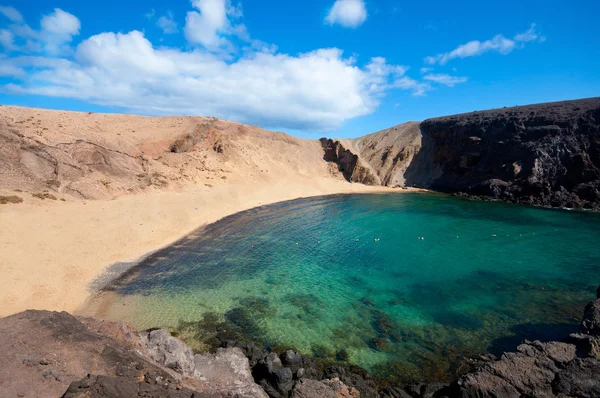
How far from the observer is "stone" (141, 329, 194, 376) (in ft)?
33.4

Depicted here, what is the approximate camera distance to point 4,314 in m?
13.4

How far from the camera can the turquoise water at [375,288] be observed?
1362 centimetres

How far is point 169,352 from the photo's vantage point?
422 inches

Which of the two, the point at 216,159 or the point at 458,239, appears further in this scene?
the point at 216,159

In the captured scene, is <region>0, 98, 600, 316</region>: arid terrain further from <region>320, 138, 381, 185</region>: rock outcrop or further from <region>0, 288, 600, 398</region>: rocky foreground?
<region>0, 288, 600, 398</region>: rocky foreground

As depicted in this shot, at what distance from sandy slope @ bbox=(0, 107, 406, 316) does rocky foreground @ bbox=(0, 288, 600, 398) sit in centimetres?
706

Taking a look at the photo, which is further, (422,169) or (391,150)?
(391,150)

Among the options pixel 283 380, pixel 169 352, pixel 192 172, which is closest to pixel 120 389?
pixel 169 352

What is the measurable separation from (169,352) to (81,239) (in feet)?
50.8

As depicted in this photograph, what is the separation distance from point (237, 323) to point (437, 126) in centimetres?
6433

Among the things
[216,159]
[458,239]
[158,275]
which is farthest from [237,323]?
[216,159]

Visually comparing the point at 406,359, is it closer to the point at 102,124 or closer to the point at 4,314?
the point at 4,314

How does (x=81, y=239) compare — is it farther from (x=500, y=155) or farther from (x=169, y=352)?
(x=500, y=155)

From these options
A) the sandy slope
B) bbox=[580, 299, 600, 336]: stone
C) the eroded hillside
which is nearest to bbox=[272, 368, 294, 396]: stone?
bbox=[580, 299, 600, 336]: stone
